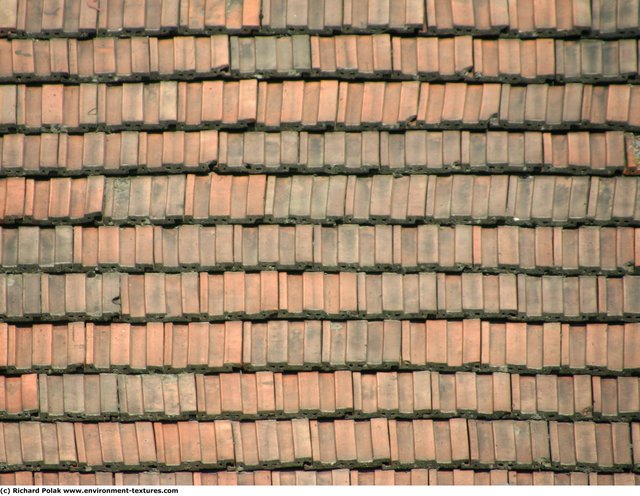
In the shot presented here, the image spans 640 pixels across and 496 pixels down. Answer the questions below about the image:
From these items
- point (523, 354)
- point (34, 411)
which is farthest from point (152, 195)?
point (523, 354)

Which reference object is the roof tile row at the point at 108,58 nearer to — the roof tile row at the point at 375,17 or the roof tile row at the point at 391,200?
the roof tile row at the point at 375,17

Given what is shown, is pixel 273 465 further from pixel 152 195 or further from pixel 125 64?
pixel 125 64

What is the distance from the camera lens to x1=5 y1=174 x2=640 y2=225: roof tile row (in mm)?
7113

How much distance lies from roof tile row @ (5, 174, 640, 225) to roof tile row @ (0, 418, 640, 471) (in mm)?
1749

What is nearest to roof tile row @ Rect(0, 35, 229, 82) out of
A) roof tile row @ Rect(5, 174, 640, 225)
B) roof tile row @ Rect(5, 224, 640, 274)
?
roof tile row @ Rect(5, 174, 640, 225)

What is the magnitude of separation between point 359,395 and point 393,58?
115 inches

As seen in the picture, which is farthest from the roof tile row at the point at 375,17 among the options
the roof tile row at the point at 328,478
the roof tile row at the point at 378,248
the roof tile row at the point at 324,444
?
the roof tile row at the point at 328,478

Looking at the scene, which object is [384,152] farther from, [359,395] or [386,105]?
[359,395]

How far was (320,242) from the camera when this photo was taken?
7.11 m

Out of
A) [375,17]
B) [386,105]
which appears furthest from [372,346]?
[375,17]

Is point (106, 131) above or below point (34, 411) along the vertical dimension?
above

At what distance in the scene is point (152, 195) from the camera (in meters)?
7.20

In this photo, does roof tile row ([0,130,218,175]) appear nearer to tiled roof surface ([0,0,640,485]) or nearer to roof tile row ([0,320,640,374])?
tiled roof surface ([0,0,640,485])

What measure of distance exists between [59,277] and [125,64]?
1955mm
